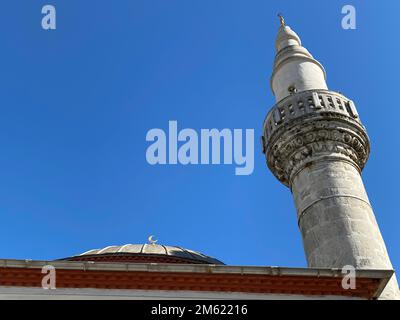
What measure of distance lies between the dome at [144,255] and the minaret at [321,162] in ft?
11.6

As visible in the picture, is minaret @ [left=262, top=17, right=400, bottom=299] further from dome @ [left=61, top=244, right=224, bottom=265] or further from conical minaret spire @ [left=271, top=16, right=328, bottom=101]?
dome @ [left=61, top=244, right=224, bottom=265]

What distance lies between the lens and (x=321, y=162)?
1125 centimetres

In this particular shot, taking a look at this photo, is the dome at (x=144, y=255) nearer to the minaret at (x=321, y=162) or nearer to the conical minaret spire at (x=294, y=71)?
the minaret at (x=321, y=162)

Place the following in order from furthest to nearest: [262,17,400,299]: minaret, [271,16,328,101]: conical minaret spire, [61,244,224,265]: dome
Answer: [61,244,224,265]: dome, [271,16,328,101]: conical minaret spire, [262,17,400,299]: minaret

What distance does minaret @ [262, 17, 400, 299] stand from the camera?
9820mm

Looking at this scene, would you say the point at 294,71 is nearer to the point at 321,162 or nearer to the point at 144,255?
the point at 321,162

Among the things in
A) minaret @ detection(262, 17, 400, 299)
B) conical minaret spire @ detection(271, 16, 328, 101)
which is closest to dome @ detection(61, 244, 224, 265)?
minaret @ detection(262, 17, 400, 299)

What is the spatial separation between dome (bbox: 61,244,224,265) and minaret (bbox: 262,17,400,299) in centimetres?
353

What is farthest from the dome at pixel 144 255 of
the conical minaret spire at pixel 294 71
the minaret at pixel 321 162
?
the conical minaret spire at pixel 294 71

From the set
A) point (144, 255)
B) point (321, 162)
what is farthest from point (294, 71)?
point (144, 255)

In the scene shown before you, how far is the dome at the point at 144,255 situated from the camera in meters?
14.0

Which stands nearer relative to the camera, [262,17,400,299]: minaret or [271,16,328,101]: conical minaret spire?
[262,17,400,299]: minaret
